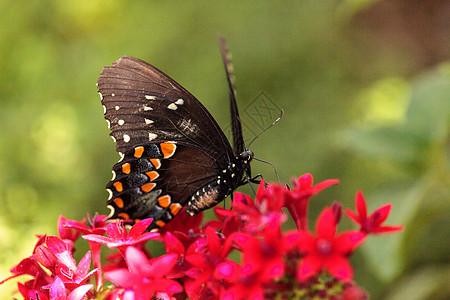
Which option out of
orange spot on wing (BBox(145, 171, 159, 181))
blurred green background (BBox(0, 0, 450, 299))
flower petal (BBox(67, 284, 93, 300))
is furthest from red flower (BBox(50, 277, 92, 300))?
blurred green background (BBox(0, 0, 450, 299))

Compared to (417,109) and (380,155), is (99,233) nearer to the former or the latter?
(380,155)

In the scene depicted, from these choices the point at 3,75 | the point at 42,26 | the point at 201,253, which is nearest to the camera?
the point at 201,253

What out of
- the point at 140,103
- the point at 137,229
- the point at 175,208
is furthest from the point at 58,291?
the point at 140,103

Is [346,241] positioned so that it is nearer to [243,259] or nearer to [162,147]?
[243,259]

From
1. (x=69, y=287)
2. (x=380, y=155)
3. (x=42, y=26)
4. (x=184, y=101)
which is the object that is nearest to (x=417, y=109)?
(x=380, y=155)

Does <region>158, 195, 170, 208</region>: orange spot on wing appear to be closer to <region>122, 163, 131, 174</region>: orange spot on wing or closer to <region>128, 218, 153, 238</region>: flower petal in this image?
<region>122, 163, 131, 174</region>: orange spot on wing

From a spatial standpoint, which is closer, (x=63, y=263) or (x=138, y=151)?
(x=63, y=263)

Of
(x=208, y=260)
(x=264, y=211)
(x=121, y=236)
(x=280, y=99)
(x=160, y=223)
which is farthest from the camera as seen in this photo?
(x=280, y=99)
